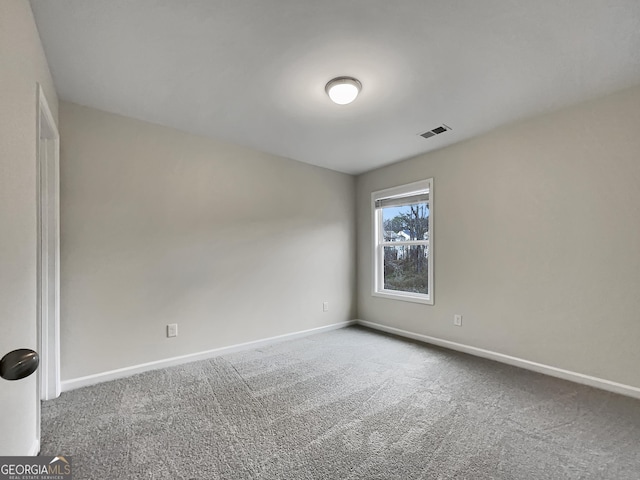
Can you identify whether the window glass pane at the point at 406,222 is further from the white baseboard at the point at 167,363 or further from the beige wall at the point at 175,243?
the white baseboard at the point at 167,363

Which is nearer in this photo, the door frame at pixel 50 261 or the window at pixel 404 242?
the door frame at pixel 50 261

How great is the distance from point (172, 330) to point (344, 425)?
1884 millimetres

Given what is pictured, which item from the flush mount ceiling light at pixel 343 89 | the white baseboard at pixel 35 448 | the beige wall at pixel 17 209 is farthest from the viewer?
the flush mount ceiling light at pixel 343 89

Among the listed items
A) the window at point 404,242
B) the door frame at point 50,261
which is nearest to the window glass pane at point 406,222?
the window at point 404,242

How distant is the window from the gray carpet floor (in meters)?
1.19

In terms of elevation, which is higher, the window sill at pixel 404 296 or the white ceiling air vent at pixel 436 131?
the white ceiling air vent at pixel 436 131

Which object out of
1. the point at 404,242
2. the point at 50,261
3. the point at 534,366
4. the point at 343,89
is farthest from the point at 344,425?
the point at 404,242

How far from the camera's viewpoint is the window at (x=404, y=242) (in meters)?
3.68

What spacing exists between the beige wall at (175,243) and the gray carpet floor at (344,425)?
0.48 metres

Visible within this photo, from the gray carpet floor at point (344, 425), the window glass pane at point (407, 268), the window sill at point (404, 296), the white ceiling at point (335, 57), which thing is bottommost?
the gray carpet floor at point (344, 425)

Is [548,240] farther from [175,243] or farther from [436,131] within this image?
[175,243]

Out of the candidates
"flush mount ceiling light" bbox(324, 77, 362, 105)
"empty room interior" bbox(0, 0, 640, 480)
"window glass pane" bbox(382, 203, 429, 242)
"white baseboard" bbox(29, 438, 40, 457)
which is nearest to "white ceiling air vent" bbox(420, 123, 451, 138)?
"empty room interior" bbox(0, 0, 640, 480)

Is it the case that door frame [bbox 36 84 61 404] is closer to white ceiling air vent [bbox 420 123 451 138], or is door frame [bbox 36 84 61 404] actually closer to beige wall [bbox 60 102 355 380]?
beige wall [bbox 60 102 355 380]

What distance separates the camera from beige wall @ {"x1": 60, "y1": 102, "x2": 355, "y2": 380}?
8.11 feet
